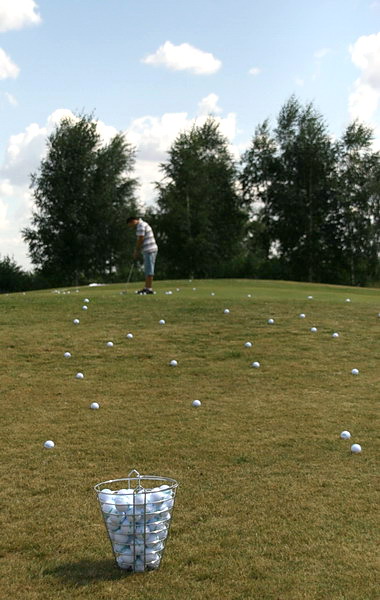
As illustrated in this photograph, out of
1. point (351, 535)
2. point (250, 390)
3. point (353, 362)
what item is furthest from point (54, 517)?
point (353, 362)

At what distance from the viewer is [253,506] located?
18.6ft

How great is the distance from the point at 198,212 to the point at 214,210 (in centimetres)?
231

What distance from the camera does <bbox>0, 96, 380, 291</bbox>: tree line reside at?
45688 millimetres

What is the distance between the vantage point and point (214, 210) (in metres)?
49.5

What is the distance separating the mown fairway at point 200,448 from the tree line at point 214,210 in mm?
31259

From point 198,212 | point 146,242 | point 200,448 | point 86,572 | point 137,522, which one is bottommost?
point 86,572

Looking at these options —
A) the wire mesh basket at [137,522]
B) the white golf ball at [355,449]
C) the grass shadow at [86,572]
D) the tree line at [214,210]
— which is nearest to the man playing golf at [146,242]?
the white golf ball at [355,449]

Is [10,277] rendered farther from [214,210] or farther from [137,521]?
[137,521]

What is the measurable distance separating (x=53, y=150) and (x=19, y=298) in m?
32.2

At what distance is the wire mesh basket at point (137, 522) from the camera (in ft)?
13.8

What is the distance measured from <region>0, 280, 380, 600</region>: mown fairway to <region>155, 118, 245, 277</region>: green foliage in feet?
106

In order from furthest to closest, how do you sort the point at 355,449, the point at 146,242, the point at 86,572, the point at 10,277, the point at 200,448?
the point at 10,277 → the point at 146,242 → the point at 200,448 → the point at 355,449 → the point at 86,572

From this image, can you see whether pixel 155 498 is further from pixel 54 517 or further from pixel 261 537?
pixel 54 517

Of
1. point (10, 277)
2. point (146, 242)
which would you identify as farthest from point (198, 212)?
point (146, 242)
